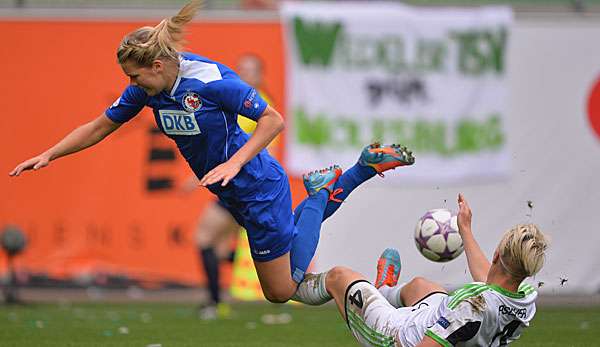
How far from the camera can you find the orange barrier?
456 inches

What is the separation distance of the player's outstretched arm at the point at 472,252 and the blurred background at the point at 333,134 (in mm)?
5497

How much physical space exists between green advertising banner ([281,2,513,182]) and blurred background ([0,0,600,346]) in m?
0.02

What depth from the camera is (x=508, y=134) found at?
1206 cm

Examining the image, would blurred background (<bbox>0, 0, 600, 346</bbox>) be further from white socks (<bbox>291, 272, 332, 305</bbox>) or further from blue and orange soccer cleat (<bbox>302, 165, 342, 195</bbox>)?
white socks (<bbox>291, 272, 332, 305</bbox>)

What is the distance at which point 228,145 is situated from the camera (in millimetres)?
6363

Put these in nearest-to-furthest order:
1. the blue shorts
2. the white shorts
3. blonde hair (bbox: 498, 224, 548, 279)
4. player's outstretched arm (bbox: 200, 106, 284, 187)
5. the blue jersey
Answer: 1. blonde hair (bbox: 498, 224, 548, 279)
2. player's outstretched arm (bbox: 200, 106, 284, 187)
3. the white shorts
4. the blue jersey
5. the blue shorts

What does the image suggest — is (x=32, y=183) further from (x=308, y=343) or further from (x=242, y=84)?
(x=242, y=84)

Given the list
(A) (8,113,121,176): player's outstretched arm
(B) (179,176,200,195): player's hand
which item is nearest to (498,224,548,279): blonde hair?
(A) (8,113,121,176): player's outstretched arm

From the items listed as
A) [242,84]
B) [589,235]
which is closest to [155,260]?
[589,235]

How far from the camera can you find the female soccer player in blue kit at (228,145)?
6035 millimetres

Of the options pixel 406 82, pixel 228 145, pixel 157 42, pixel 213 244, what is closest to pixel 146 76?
pixel 157 42

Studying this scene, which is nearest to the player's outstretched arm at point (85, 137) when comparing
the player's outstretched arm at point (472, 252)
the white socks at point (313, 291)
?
the white socks at point (313, 291)

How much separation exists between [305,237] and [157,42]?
1.61m

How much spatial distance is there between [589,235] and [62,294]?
19.0ft
